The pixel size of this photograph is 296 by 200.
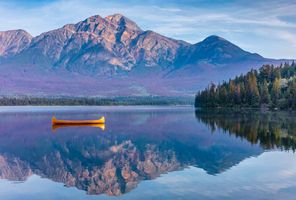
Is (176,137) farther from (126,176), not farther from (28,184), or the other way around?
(28,184)

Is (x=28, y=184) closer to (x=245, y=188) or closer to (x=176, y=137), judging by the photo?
(x=245, y=188)

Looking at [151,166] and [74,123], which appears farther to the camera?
[74,123]

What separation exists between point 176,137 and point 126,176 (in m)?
37.9

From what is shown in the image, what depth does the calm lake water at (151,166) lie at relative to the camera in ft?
114

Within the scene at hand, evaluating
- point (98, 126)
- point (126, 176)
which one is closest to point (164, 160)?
point (126, 176)

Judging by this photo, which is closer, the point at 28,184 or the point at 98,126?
the point at 28,184

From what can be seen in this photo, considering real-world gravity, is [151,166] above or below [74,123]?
below

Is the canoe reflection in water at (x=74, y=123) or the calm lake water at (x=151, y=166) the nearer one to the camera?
the calm lake water at (x=151, y=166)

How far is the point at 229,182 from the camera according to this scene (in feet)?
124

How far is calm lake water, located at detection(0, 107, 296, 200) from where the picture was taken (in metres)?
34.8

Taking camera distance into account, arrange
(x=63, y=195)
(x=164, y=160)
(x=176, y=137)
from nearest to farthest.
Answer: (x=63, y=195) → (x=164, y=160) → (x=176, y=137)

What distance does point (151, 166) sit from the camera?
48.1m

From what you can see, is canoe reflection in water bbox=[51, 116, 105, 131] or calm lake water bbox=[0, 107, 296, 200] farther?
canoe reflection in water bbox=[51, 116, 105, 131]

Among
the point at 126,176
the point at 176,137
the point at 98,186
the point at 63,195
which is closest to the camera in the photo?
the point at 63,195
